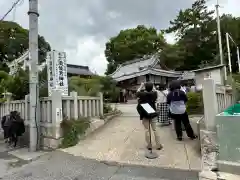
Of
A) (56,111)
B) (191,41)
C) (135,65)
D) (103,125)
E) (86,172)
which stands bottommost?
(86,172)

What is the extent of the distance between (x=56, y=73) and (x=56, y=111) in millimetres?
1304

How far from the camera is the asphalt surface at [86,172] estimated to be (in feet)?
11.7

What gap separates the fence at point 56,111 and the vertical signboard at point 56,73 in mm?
358

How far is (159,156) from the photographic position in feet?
14.2

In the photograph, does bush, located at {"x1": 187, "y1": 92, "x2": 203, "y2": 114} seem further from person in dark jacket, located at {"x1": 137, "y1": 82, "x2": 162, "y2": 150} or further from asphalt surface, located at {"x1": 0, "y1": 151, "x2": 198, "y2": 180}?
asphalt surface, located at {"x1": 0, "y1": 151, "x2": 198, "y2": 180}

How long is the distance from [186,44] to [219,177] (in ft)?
80.0

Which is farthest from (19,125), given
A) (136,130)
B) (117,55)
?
(117,55)

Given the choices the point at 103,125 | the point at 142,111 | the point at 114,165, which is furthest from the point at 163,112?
the point at 114,165

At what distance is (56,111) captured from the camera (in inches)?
226

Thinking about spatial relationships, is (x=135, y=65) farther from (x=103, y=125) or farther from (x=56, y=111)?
(x=56, y=111)

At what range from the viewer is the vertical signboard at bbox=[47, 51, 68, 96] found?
6.35 meters

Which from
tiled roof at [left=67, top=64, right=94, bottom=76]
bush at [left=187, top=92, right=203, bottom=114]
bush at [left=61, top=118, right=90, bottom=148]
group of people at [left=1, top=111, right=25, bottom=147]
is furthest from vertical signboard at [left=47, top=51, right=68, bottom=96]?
tiled roof at [left=67, top=64, right=94, bottom=76]

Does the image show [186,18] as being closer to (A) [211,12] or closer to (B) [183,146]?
(A) [211,12]

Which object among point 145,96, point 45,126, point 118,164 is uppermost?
point 145,96
